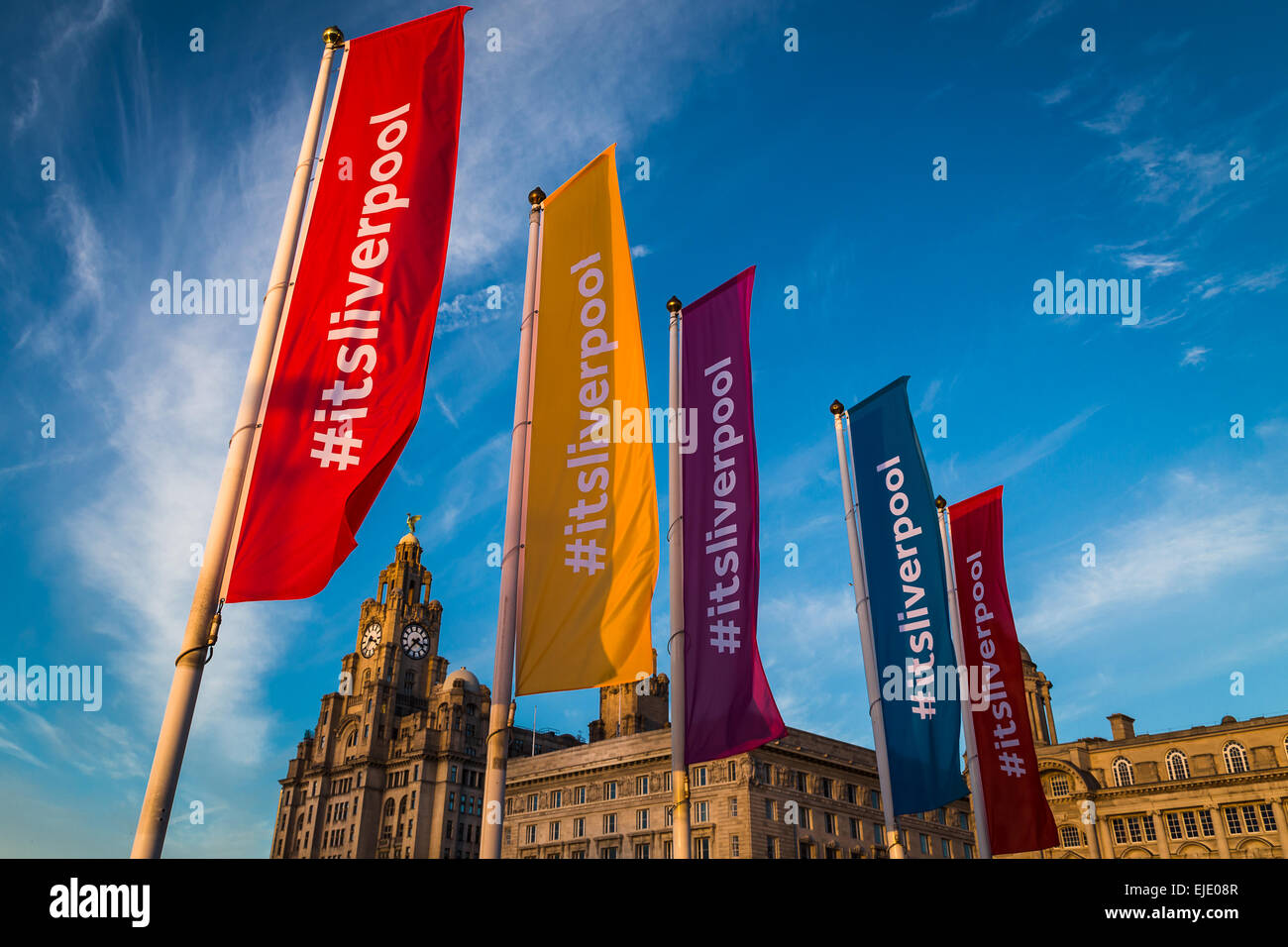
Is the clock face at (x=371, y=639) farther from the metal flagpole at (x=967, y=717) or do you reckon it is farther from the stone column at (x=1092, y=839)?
the metal flagpole at (x=967, y=717)

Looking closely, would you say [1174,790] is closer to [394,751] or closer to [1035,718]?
[1035,718]

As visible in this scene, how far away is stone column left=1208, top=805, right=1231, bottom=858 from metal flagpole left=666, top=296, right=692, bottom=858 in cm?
8615

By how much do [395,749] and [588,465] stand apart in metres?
112

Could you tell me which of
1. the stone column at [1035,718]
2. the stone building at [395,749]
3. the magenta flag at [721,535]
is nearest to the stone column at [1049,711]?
the stone column at [1035,718]

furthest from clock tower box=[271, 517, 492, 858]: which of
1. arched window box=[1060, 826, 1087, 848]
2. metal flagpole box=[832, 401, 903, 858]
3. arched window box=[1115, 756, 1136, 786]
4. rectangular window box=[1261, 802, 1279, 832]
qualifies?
metal flagpole box=[832, 401, 903, 858]

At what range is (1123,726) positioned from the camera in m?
95.2

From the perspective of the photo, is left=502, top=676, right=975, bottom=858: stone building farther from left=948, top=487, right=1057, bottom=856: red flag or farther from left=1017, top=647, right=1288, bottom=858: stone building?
left=948, top=487, right=1057, bottom=856: red flag

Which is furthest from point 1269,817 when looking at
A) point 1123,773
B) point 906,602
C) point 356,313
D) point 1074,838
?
point 356,313

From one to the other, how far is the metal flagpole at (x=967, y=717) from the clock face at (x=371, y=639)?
367ft

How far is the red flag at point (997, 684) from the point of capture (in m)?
23.7

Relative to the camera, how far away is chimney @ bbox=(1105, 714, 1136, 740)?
94812mm
